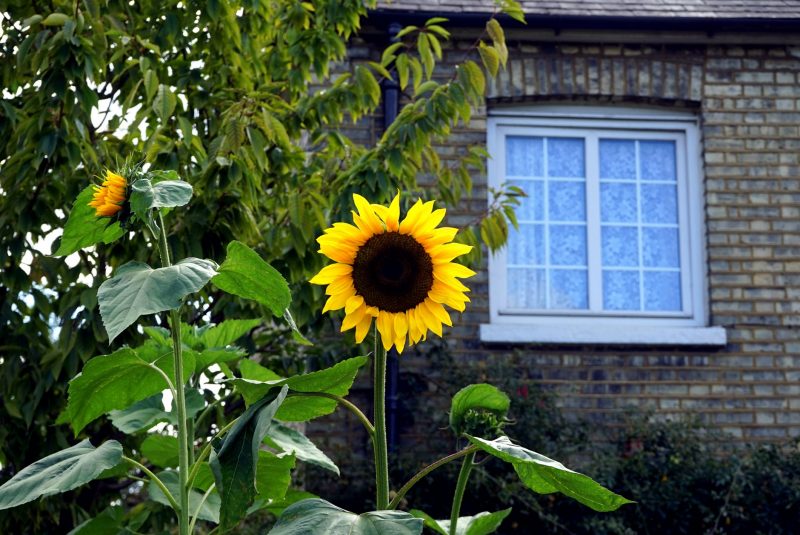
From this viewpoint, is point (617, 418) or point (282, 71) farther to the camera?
point (617, 418)

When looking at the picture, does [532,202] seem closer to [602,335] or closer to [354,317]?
[602,335]

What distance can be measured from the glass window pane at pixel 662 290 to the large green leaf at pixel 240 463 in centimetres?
630

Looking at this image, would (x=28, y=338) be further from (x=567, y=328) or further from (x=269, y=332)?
(x=567, y=328)

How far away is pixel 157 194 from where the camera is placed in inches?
62.8

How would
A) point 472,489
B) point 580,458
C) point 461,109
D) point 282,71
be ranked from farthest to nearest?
point 580,458, point 472,489, point 282,71, point 461,109

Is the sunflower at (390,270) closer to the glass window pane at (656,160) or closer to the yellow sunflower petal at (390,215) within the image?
the yellow sunflower petal at (390,215)

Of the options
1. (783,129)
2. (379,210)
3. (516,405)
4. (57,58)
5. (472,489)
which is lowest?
(472,489)

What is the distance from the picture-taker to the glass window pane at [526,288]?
7.36 meters

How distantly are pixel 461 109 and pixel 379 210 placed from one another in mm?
2836

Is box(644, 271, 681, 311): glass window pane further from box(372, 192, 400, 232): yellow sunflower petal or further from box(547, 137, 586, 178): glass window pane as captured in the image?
box(372, 192, 400, 232): yellow sunflower petal

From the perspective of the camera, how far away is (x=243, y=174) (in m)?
3.95

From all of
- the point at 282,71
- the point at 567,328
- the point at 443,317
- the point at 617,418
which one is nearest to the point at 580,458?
the point at 617,418

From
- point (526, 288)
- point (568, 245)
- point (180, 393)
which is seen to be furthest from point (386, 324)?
point (568, 245)

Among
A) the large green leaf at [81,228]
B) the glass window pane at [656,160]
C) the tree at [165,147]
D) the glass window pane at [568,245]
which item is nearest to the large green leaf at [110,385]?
the large green leaf at [81,228]
